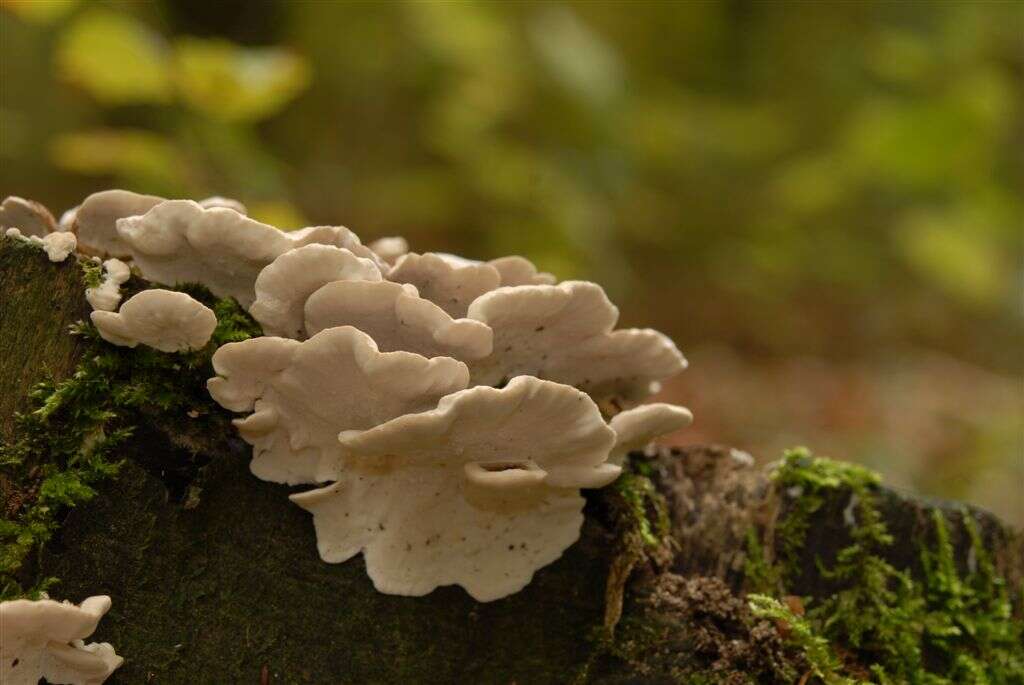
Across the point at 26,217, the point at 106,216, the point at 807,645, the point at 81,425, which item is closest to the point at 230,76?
the point at 26,217

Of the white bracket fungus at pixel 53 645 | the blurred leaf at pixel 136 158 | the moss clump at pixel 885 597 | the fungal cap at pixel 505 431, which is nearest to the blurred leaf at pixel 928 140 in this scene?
the moss clump at pixel 885 597

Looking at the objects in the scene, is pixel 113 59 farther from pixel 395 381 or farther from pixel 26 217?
pixel 395 381

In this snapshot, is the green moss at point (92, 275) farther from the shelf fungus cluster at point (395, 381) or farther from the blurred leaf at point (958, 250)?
the blurred leaf at point (958, 250)

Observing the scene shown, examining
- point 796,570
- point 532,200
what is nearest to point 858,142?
point 532,200

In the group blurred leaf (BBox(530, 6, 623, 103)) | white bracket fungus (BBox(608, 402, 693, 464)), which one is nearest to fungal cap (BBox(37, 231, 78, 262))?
white bracket fungus (BBox(608, 402, 693, 464))

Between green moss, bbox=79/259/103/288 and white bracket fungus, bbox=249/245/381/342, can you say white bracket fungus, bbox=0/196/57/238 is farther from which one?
white bracket fungus, bbox=249/245/381/342

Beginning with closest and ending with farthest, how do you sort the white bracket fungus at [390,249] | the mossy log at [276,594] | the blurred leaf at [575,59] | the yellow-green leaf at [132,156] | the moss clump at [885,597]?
the mossy log at [276,594], the moss clump at [885,597], the white bracket fungus at [390,249], the yellow-green leaf at [132,156], the blurred leaf at [575,59]
